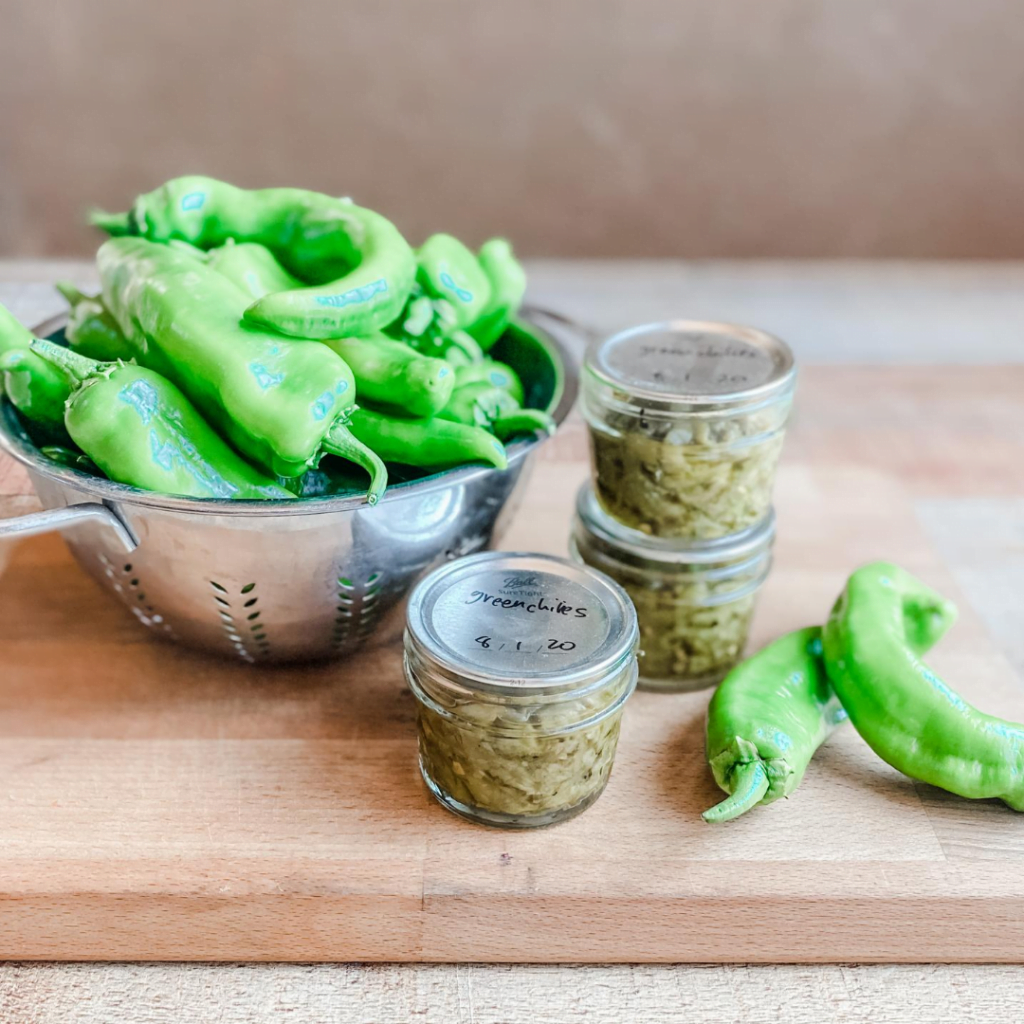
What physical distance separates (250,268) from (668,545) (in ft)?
1.30

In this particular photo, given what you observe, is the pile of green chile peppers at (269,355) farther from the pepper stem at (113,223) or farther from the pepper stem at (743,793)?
the pepper stem at (743,793)

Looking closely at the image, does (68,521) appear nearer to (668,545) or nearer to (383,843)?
(383,843)

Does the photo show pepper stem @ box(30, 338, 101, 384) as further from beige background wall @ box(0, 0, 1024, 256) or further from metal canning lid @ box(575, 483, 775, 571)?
beige background wall @ box(0, 0, 1024, 256)

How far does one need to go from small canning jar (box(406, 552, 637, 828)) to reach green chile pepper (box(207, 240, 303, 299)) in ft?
0.91

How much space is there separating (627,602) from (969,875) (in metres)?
0.29

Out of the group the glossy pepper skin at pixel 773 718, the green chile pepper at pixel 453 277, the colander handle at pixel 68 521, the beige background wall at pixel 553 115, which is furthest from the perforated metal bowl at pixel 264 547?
the beige background wall at pixel 553 115

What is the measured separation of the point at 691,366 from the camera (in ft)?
2.98

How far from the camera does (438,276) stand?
928 mm

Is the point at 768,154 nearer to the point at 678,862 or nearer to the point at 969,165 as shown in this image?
the point at 969,165

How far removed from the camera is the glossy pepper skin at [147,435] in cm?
76

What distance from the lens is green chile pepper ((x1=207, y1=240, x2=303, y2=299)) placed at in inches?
34.7

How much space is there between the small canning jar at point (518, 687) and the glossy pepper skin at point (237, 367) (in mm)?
106

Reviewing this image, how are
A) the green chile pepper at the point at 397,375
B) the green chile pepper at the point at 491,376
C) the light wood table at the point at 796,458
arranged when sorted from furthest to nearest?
the green chile pepper at the point at 491,376
the green chile pepper at the point at 397,375
the light wood table at the point at 796,458

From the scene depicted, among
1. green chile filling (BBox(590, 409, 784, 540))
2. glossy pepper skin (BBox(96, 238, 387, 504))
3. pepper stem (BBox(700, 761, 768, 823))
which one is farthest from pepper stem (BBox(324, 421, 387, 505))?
pepper stem (BBox(700, 761, 768, 823))
